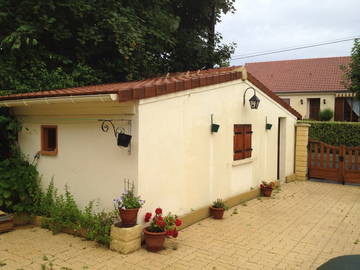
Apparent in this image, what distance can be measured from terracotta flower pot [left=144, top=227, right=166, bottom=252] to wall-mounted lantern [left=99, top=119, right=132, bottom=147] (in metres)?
1.51

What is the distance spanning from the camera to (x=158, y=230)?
5.43 meters

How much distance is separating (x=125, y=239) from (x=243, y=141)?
4755mm

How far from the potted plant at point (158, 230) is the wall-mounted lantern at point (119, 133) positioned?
50.0 inches

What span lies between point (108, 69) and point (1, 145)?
4415mm

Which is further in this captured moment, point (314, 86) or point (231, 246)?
point (314, 86)

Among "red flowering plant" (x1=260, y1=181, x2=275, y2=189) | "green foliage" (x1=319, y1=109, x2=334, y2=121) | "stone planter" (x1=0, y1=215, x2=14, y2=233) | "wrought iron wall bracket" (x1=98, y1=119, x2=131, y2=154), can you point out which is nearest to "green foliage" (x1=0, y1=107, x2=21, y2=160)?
"stone planter" (x1=0, y1=215, x2=14, y2=233)

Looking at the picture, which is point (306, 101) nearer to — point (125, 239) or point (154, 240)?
point (154, 240)

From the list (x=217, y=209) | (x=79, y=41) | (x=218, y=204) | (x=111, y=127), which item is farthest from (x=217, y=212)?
(x=79, y=41)

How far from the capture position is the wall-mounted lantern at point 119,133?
542 cm

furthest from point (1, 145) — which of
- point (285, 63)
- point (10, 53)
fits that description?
point (285, 63)

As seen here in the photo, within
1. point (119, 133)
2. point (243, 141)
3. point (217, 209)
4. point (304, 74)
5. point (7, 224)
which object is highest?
point (304, 74)

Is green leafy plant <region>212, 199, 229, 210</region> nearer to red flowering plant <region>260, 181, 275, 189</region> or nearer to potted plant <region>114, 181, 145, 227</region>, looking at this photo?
potted plant <region>114, 181, 145, 227</region>

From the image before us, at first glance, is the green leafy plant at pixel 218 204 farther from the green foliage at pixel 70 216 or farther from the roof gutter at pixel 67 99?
the roof gutter at pixel 67 99

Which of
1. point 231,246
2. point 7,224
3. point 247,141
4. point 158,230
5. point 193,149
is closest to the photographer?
point 158,230
